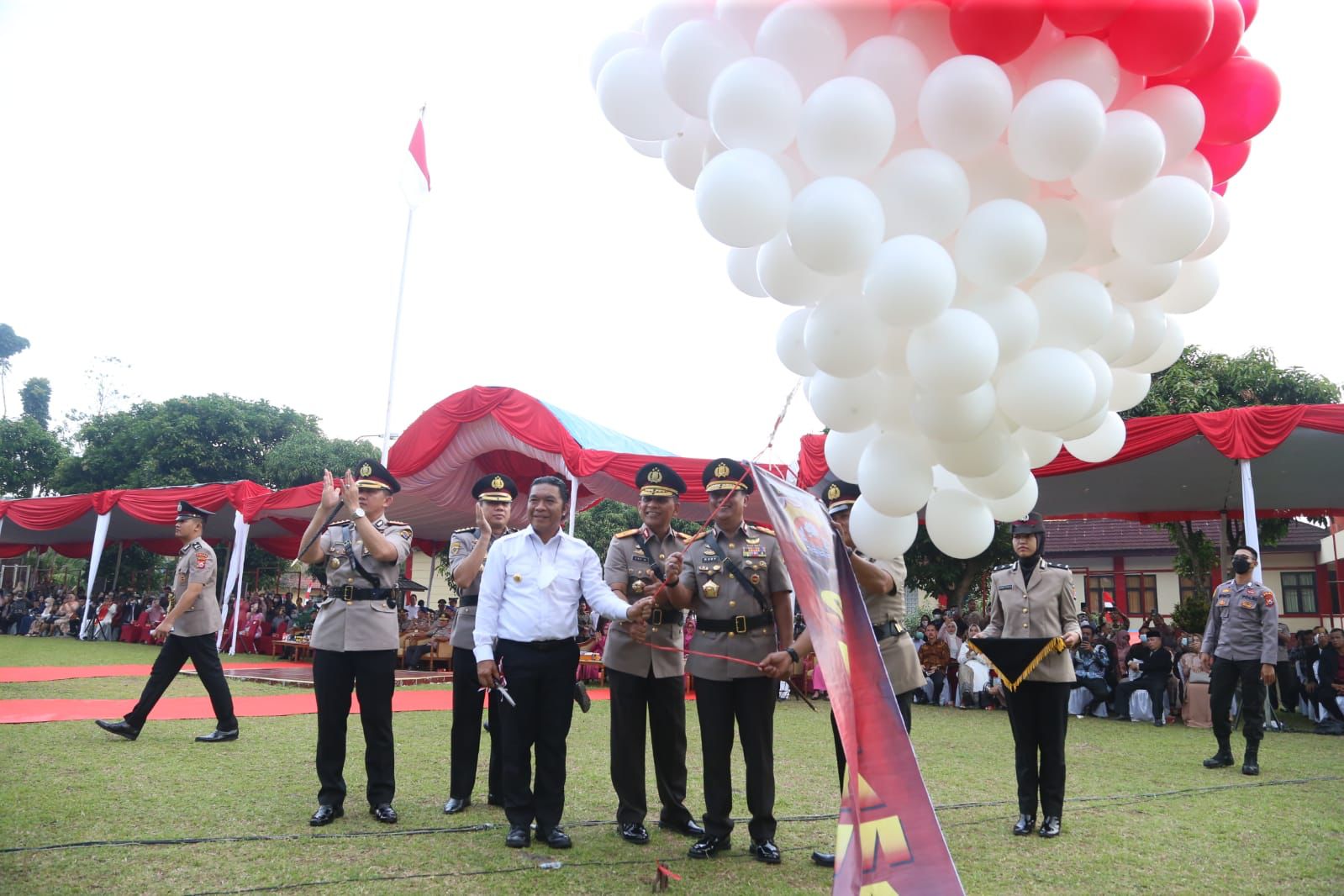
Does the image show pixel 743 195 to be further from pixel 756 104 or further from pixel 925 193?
pixel 925 193

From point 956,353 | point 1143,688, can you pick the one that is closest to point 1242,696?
point 1143,688

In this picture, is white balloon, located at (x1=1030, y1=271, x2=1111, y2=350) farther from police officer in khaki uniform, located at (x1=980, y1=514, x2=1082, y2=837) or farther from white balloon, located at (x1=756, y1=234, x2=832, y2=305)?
police officer in khaki uniform, located at (x1=980, y1=514, x2=1082, y2=837)

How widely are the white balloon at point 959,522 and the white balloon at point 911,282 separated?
2.76 feet

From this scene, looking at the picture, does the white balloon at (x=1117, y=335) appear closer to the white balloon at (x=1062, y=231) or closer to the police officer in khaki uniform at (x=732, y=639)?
the white balloon at (x=1062, y=231)

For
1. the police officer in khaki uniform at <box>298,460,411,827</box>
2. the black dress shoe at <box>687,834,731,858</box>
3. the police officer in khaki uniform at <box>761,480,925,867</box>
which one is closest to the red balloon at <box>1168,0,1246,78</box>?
the police officer in khaki uniform at <box>761,480,925,867</box>

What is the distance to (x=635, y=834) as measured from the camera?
12.9 feet

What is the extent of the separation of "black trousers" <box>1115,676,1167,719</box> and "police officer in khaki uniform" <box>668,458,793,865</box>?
774cm

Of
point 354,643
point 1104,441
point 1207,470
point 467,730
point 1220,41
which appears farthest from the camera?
point 1207,470

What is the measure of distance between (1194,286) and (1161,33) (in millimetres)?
978

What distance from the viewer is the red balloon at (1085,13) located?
84.6 inches

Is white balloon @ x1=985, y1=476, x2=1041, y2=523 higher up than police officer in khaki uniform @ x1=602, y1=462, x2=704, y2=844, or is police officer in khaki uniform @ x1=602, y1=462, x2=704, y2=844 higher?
white balloon @ x1=985, y1=476, x2=1041, y2=523

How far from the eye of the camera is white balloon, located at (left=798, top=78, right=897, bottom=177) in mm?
2125

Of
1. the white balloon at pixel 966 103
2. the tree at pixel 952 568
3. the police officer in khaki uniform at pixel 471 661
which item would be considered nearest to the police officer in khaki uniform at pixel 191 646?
the police officer in khaki uniform at pixel 471 661

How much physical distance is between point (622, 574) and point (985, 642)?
199 centimetres
